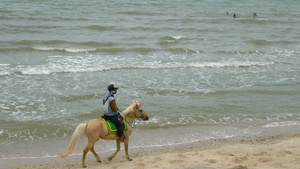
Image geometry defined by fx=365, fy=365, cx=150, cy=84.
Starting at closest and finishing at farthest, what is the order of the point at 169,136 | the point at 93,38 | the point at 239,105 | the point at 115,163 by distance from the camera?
the point at 115,163
the point at 169,136
the point at 239,105
the point at 93,38

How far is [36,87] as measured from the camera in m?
17.7

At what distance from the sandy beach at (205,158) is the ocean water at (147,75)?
24.0 inches

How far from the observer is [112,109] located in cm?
981

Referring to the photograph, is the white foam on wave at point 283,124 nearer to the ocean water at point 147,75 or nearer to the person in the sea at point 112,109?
the ocean water at point 147,75

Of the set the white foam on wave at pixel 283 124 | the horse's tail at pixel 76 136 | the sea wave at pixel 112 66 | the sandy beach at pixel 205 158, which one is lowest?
the white foam on wave at pixel 283 124

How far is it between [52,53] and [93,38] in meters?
5.66

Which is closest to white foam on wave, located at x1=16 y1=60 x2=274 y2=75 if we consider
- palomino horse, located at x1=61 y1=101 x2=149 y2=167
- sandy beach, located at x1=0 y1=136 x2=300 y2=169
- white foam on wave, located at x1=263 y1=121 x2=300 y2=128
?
white foam on wave, located at x1=263 y1=121 x2=300 y2=128

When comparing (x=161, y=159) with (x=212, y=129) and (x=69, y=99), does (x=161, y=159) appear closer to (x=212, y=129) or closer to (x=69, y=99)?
(x=212, y=129)

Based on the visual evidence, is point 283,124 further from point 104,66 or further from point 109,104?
point 104,66

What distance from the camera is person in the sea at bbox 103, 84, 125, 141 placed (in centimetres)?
975

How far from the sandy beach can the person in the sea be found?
1063 mm

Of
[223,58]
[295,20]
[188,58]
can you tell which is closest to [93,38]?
[188,58]

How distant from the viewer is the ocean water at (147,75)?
13.3 m

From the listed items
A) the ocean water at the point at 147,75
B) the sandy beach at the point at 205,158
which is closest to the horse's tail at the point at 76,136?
the sandy beach at the point at 205,158
